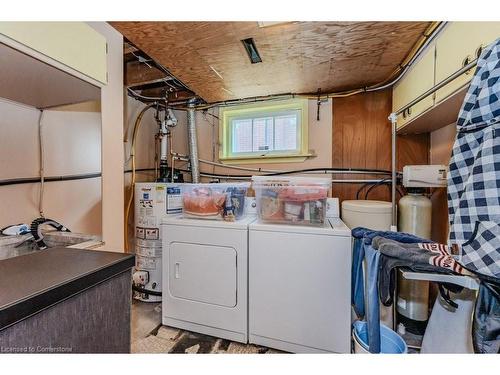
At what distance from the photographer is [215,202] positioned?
196cm

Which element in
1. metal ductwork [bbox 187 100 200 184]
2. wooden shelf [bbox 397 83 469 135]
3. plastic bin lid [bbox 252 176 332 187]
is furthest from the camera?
metal ductwork [bbox 187 100 200 184]

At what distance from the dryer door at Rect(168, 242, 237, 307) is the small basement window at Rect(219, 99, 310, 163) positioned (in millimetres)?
1326

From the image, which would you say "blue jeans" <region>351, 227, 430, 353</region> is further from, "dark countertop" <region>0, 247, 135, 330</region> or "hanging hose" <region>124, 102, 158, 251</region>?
"hanging hose" <region>124, 102, 158, 251</region>

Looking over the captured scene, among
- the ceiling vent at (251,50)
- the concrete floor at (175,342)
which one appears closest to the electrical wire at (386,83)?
the ceiling vent at (251,50)

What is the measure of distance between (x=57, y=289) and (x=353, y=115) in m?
2.64

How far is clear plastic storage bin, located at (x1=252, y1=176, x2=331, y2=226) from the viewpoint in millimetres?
1715

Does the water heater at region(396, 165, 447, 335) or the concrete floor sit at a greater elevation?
the water heater at region(396, 165, 447, 335)

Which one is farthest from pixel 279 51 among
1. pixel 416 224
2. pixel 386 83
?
pixel 416 224

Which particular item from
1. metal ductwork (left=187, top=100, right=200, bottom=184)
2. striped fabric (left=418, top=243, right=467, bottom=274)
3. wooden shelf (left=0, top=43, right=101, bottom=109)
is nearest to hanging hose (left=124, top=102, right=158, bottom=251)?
metal ductwork (left=187, top=100, right=200, bottom=184)

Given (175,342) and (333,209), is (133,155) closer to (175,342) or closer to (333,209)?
(175,342)

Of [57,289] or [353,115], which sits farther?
[353,115]
